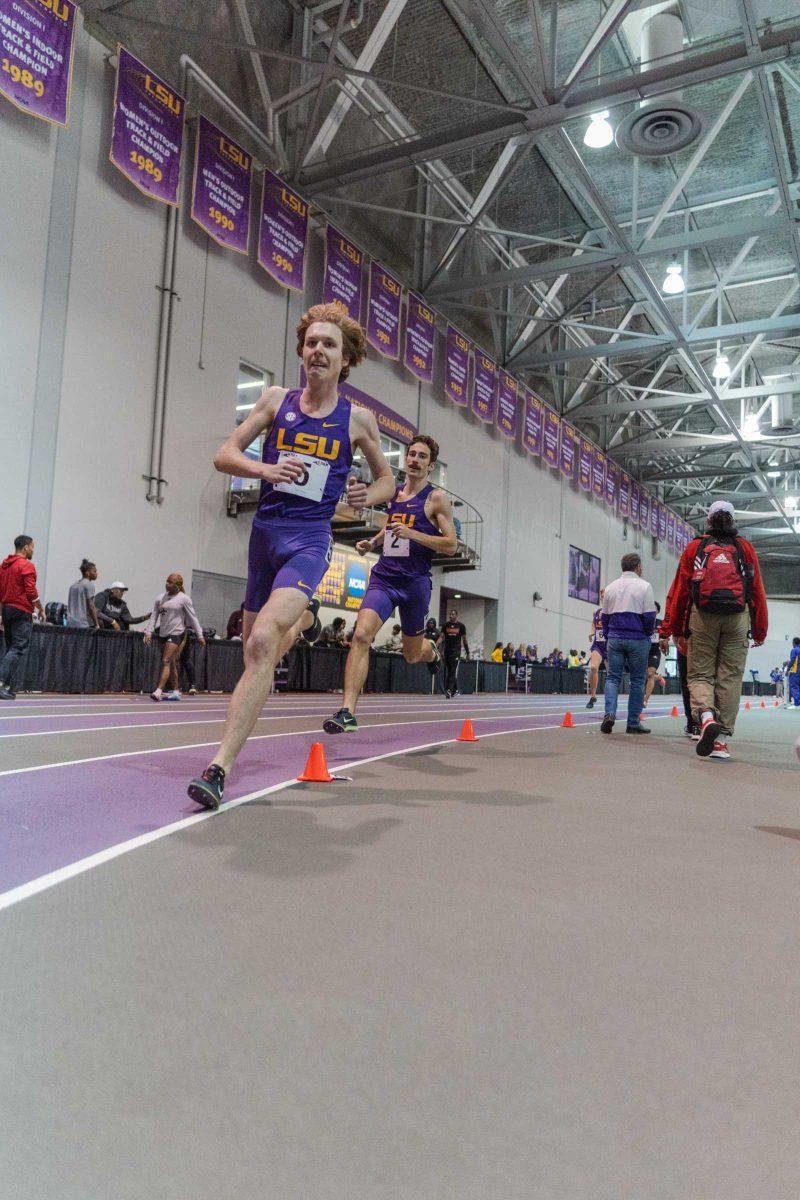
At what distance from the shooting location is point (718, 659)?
702cm

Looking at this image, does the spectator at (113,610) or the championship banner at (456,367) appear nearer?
the spectator at (113,610)

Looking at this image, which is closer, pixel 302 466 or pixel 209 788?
pixel 209 788

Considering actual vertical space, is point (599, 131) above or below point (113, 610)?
above

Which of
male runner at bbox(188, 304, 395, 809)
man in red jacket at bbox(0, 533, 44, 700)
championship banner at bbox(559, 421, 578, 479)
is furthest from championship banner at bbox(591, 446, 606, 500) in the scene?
male runner at bbox(188, 304, 395, 809)

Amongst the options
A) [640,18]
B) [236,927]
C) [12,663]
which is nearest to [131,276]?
[12,663]

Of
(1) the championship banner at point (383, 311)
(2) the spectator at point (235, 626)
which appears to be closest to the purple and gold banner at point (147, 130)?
(1) the championship banner at point (383, 311)

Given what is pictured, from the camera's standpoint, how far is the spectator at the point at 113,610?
40.4 ft

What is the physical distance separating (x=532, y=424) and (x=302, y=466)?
25.1 m

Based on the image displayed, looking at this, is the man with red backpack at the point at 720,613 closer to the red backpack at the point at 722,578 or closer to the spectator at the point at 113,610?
the red backpack at the point at 722,578

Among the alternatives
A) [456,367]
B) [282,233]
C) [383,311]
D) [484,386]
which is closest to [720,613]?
[282,233]

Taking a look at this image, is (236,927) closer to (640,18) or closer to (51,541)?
(51,541)

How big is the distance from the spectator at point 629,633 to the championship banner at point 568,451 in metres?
21.8

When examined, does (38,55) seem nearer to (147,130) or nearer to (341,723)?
(147,130)

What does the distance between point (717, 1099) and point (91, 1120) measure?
34.9 inches
